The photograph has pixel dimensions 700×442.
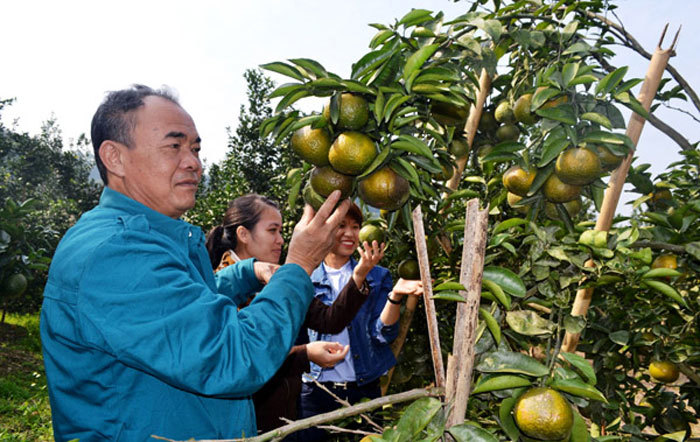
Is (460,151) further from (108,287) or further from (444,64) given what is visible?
(108,287)

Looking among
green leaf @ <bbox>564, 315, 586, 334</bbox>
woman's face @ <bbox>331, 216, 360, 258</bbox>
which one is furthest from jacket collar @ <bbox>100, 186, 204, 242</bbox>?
woman's face @ <bbox>331, 216, 360, 258</bbox>

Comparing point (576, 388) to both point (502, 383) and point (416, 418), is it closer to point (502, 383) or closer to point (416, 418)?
point (502, 383)

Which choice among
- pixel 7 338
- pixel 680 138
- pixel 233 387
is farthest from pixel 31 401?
pixel 680 138

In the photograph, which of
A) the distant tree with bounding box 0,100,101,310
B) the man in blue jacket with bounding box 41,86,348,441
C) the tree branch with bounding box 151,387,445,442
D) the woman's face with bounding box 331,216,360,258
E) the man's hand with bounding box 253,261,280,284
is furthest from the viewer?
the distant tree with bounding box 0,100,101,310

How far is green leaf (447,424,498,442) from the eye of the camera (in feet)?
3.13

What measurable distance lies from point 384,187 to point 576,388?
0.63 meters

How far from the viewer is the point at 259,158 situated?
11.4 meters

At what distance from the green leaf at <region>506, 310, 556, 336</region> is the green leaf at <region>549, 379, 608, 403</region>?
115 mm

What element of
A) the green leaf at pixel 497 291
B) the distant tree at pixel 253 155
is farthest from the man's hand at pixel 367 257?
the distant tree at pixel 253 155

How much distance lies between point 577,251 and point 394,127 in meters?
0.71

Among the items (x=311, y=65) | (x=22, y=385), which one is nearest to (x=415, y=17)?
(x=311, y=65)

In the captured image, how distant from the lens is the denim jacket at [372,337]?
2900 millimetres

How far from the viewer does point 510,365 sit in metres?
1.07

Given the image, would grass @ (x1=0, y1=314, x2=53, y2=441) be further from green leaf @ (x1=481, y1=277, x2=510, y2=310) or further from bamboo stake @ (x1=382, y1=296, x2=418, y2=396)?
green leaf @ (x1=481, y1=277, x2=510, y2=310)
